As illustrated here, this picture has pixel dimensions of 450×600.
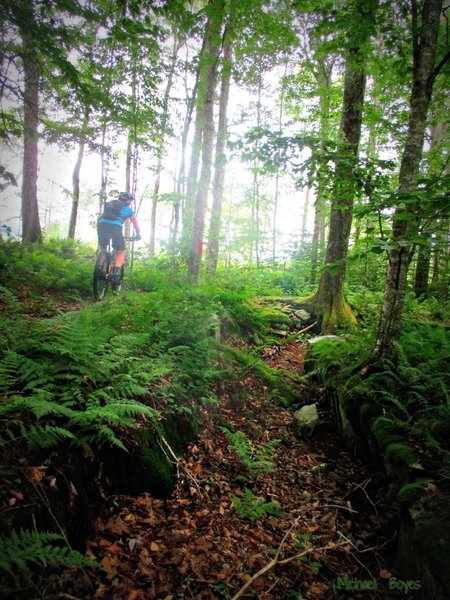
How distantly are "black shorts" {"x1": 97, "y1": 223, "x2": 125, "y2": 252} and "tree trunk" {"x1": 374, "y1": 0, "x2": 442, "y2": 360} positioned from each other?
19.6 feet

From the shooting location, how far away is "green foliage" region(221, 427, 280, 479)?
156 inches

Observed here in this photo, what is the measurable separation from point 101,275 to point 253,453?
17.6 feet

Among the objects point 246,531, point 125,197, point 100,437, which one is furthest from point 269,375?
A: point 125,197

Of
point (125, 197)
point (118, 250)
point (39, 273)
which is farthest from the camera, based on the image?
point (39, 273)

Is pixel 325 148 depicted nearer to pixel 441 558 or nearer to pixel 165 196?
pixel 441 558

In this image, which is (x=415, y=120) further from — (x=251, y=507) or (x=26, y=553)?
(x=26, y=553)

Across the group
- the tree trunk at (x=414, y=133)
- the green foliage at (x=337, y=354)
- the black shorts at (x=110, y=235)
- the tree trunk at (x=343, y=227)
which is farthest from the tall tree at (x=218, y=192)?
the tree trunk at (x=414, y=133)

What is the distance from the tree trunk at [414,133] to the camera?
3.92m

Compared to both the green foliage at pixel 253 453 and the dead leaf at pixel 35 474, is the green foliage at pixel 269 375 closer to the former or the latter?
the green foliage at pixel 253 453

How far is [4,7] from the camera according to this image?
4355mm

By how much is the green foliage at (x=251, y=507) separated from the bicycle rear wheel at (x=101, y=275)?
567cm

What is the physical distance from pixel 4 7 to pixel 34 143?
8642mm

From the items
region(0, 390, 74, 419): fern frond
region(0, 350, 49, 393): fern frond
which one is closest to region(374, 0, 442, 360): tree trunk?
region(0, 390, 74, 419): fern frond

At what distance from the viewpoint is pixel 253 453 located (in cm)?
436
